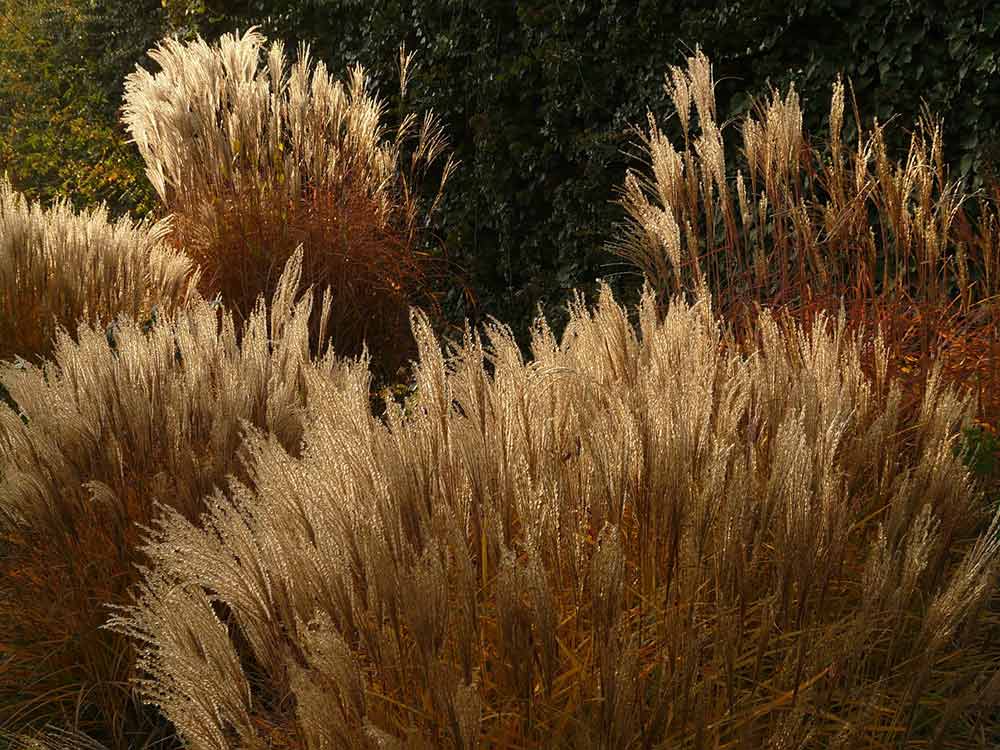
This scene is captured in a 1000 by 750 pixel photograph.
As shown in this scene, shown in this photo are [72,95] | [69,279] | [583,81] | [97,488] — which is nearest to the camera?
[97,488]

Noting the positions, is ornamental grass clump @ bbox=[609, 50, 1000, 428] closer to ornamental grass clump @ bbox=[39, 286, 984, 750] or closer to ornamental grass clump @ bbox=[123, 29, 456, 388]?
ornamental grass clump @ bbox=[39, 286, 984, 750]

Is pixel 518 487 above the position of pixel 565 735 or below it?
above

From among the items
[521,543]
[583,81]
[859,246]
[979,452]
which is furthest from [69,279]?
[979,452]

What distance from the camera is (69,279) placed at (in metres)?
5.05

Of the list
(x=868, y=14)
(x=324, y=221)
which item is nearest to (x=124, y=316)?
(x=324, y=221)

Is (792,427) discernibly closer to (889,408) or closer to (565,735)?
(565,735)

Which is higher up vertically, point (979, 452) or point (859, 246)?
point (859, 246)

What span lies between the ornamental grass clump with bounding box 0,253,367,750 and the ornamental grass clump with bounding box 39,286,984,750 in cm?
75

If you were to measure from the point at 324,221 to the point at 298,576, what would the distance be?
4.54 metres

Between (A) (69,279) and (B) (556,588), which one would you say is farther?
(A) (69,279)

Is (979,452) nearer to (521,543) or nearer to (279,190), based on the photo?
(521,543)

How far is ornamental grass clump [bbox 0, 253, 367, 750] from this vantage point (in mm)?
2703

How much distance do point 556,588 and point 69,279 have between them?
3.93m

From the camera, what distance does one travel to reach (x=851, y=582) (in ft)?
6.89
